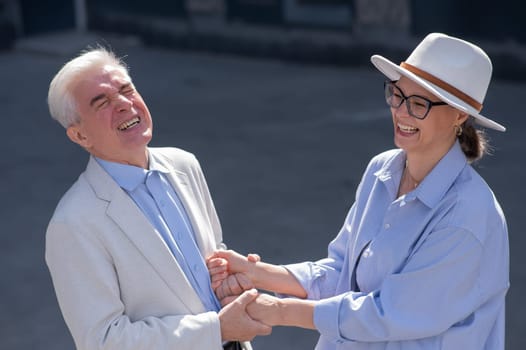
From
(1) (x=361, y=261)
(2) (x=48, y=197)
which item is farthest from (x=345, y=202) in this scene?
(1) (x=361, y=261)

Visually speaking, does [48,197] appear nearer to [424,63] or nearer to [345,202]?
[345,202]

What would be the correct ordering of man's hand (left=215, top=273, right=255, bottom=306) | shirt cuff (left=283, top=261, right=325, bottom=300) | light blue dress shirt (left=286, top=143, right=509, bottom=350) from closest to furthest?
light blue dress shirt (left=286, top=143, right=509, bottom=350) → man's hand (left=215, top=273, right=255, bottom=306) → shirt cuff (left=283, top=261, right=325, bottom=300)

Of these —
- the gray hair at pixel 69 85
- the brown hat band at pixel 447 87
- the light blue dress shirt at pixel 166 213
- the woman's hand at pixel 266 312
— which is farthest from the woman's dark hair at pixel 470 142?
the gray hair at pixel 69 85

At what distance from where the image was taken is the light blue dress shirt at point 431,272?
2.52 metres

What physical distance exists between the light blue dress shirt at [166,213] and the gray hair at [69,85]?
0.18 meters

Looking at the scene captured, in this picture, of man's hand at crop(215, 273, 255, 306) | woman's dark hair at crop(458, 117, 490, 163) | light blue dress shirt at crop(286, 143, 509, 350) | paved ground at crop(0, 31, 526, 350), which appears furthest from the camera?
paved ground at crop(0, 31, 526, 350)

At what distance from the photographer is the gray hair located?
2.70 m

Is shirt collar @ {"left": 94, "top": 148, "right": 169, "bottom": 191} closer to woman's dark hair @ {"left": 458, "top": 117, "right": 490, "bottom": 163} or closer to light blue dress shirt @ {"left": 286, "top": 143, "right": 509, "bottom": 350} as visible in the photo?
light blue dress shirt @ {"left": 286, "top": 143, "right": 509, "bottom": 350}

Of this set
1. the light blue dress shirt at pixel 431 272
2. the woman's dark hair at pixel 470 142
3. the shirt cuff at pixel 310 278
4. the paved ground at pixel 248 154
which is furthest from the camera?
the paved ground at pixel 248 154

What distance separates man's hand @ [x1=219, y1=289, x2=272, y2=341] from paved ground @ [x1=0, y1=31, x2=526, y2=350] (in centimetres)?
238

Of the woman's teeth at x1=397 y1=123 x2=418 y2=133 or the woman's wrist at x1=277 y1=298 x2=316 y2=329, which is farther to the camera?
the woman's wrist at x1=277 y1=298 x2=316 y2=329

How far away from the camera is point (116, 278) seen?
265 centimetres

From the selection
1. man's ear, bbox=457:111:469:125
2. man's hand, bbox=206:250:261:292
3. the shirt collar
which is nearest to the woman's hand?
man's hand, bbox=206:250:261:292

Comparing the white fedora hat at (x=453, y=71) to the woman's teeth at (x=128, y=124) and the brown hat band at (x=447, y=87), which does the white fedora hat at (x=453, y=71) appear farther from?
the woman's teeth at (x=128, y=124)
